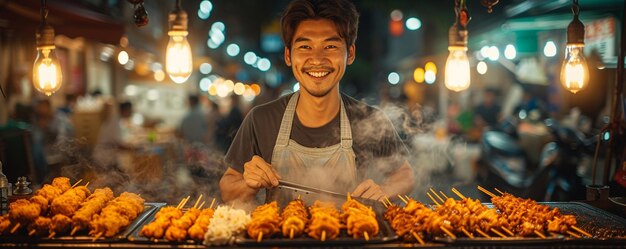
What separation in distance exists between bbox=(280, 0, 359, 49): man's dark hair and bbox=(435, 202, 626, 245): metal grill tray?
201 centimetres

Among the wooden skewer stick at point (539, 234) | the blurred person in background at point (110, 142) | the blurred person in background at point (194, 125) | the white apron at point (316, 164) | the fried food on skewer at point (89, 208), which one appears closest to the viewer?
the wooden skewer stick at point (539, 234)

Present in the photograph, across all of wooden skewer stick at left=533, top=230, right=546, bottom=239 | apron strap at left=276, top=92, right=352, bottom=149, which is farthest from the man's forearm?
wooden skewer stick at left=533, top=230, right=546, bottom=239

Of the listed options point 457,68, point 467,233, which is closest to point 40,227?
point 467,233

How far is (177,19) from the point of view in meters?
4.25

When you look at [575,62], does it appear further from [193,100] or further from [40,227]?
[193,100]

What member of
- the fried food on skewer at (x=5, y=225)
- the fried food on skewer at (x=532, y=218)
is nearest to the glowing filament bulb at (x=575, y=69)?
the fried food on skewer at (x=532, y=218)

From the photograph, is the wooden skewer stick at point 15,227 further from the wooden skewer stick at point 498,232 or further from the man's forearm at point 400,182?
the wooden skewer stick at point 498,232

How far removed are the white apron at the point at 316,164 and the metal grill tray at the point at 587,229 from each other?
4.20 feet

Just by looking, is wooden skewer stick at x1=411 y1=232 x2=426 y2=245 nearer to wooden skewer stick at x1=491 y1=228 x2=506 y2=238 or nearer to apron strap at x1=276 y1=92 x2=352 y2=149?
wooden skewer stick at x1=491 y1=228 x2=506 y2=238

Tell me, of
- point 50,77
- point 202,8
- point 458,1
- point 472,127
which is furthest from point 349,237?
point 202,8

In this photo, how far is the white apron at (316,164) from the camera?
16.0 ft

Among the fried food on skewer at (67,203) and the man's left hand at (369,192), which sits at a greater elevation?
the fried food on skewer at (67,203)

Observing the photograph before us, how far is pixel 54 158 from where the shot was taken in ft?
34.1

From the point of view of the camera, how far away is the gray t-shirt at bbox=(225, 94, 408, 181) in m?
4.97
